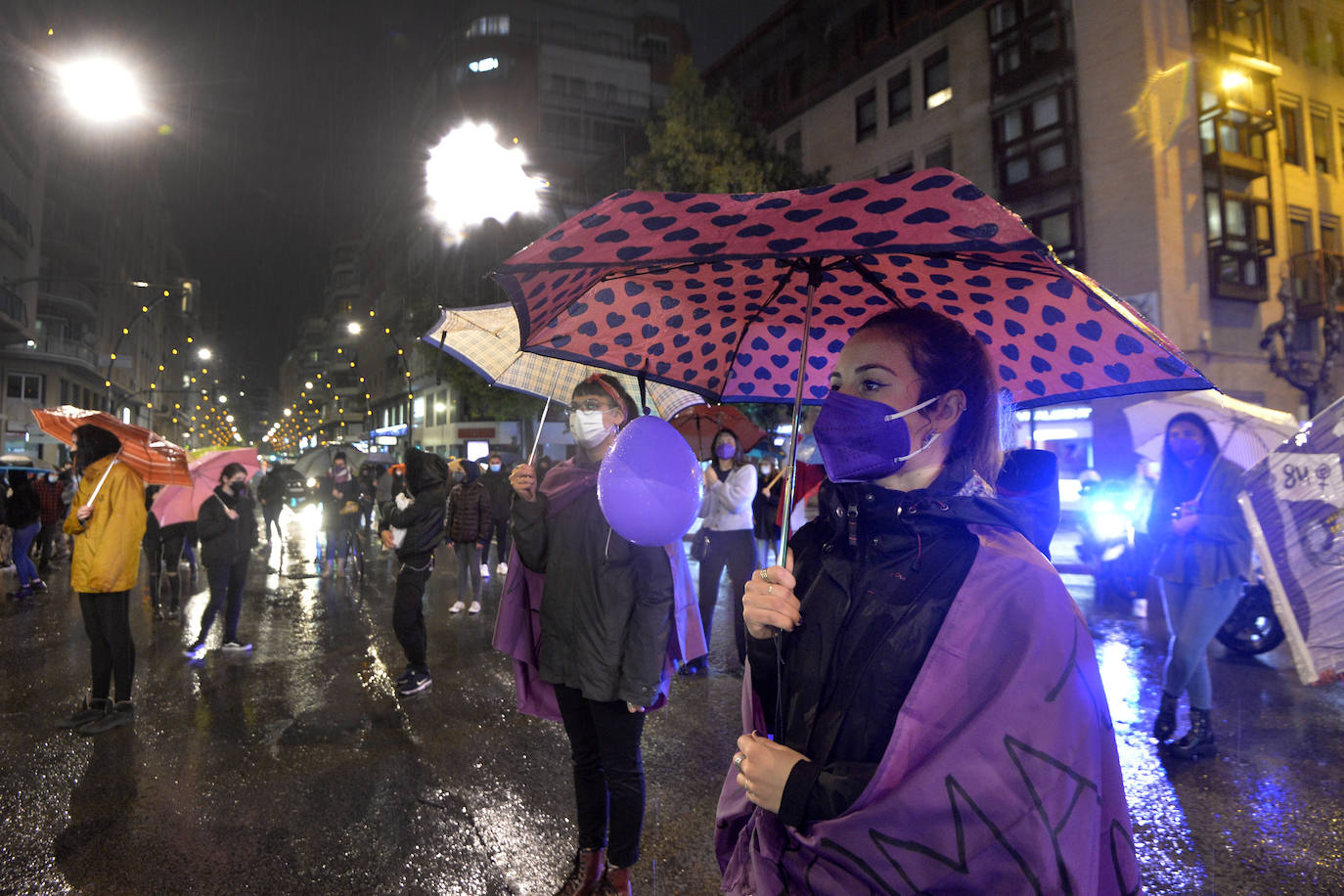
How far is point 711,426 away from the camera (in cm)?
1010

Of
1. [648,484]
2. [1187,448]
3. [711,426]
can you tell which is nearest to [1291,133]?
[711,426]

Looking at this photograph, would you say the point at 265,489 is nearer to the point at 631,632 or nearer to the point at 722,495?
the point at 722,495

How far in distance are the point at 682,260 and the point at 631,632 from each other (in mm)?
1798

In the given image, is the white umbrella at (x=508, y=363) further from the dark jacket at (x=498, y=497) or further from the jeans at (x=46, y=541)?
the jeans at (x=46, y=541)

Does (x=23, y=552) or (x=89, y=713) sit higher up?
(x=23, y=552)

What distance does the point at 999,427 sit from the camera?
1.59m

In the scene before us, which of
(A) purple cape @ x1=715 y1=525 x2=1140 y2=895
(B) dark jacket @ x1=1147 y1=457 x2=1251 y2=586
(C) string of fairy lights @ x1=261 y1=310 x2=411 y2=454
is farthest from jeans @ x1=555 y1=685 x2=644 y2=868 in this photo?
(C) string of fairy lights @ x1=261 y1=310 x2=411 y2=454

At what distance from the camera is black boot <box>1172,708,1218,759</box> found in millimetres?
4676

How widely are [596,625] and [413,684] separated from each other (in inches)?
145

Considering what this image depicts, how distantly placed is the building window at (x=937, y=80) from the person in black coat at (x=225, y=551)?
24474 mm

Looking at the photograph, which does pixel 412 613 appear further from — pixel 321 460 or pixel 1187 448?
pixel 321 460

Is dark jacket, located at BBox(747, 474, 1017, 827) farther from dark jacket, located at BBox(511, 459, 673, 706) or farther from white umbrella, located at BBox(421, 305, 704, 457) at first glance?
white umbrella, located at BBox(421, 305, 704, 457)

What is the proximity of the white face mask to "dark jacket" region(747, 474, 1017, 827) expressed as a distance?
1.71 meters

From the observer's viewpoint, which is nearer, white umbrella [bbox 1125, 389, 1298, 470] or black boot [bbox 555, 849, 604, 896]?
black boot [bbox 555, 849, 604, 896]
